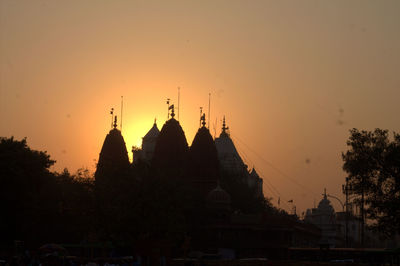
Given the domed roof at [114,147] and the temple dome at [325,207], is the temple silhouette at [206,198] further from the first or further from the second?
the temple dome at [325,207]

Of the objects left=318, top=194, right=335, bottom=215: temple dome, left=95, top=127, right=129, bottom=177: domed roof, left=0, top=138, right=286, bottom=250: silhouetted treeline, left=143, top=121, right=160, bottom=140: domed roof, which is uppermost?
left=143, top=121, right=160, bottom=140: domed roof

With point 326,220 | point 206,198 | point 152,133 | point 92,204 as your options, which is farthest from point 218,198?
point 326,220

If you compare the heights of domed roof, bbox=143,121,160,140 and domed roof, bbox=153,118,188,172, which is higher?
domed roof, bbox=143,121,160,140

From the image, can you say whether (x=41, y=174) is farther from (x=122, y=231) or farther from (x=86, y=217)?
(x=122, y=231)

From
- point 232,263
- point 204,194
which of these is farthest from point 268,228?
point 232,263

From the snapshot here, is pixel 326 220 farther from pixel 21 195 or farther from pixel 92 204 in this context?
pixel 92 204

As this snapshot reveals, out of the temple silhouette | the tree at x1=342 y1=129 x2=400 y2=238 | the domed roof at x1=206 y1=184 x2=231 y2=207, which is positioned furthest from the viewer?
the domed roof at x1=206 y1=184 x2=231 y2=207

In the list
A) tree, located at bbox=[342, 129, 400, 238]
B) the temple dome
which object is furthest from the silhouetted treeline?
the temple dome

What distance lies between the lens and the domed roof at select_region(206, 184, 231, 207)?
6819cm

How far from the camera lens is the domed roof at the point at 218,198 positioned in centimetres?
6819

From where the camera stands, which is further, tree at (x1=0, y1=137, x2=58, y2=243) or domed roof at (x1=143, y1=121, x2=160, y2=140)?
domed roof at (x1=143, y1=121, x2=160, y2=140)

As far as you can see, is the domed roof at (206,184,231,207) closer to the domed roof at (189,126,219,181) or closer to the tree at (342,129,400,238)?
the domed roof at (189,126,219,181)

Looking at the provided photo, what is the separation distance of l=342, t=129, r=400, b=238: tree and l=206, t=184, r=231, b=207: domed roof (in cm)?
1965

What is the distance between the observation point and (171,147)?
7644cm
